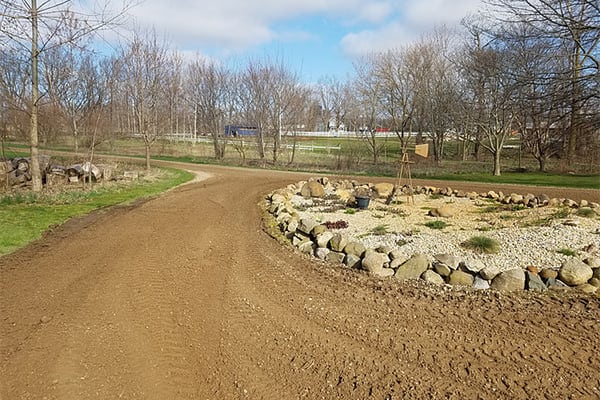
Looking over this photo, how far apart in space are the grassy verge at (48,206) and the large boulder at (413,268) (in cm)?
571

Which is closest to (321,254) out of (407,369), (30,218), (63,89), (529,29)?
(407,369)

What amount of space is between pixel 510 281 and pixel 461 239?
163 cm

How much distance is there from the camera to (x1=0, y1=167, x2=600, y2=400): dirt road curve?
2.82 m

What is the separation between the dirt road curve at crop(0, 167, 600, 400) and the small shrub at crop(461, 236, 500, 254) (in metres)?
1.27

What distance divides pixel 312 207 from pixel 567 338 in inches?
253

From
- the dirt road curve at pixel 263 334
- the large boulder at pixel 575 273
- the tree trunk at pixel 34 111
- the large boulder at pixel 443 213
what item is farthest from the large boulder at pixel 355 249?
the tree trunk at pixel 34 111

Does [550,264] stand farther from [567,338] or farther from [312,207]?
[312,207]

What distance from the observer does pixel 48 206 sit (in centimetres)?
885

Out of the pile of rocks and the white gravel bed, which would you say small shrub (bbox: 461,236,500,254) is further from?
the pile of rocks

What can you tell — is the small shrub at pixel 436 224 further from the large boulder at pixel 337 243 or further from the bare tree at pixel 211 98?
the bare tree at pixel 211 98

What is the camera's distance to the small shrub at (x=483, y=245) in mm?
5645

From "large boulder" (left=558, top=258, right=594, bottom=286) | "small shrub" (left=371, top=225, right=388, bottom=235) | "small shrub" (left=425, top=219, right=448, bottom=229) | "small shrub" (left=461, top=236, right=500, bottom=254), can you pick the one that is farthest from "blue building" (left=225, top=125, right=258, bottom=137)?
"large boulder" (left=558, top=258, right=594, bottom=286)

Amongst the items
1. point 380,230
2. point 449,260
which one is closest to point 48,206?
point 380,230

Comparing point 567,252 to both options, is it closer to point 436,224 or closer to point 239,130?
point 436,224
